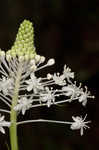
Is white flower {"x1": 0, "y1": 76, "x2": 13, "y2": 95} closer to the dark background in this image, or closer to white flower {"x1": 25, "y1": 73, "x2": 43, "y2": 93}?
white flower {"x1": 25, "y1": 73, "x2": 43, "y2": 93}

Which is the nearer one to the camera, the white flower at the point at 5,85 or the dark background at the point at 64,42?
the white flower at the point at 5,85

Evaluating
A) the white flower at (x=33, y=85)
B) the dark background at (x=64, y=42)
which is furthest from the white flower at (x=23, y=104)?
the dark background at (x=64, y=42)

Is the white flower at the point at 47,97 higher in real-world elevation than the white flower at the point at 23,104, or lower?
higher

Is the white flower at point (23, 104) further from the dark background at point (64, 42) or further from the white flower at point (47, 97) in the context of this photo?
the dark background at point (64, 42)

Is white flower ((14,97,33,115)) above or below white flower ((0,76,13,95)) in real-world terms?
below

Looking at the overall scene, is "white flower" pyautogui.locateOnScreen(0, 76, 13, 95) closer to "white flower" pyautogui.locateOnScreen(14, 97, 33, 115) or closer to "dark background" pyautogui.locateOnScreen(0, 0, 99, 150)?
"white flower" pyautogui.locateOnScreen(14, 97, 33, 115)

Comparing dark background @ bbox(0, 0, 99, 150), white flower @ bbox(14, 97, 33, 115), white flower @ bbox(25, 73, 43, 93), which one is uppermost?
dark background @ bbox(0, 0, 99, 150)

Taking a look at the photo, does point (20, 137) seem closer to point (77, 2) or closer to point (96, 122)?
point (96, 122)

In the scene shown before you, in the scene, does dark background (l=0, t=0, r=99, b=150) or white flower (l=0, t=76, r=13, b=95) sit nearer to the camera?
white flower (l=0, t=76, r=13, b=95)

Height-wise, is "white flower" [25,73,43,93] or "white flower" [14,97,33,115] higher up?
"white flower" [25,73,43,93]

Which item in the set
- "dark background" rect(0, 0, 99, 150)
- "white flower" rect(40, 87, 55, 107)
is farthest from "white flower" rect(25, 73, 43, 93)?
"dark background" rect(0, 0, 99, 150)
